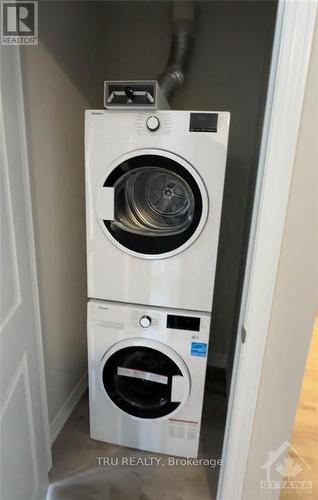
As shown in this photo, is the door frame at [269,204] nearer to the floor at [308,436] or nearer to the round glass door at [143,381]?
the round glass door at [143,381]

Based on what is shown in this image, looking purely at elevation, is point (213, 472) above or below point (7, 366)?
below

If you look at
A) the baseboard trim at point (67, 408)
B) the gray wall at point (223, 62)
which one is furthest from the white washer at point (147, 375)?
the gray wall at point (223, 62)

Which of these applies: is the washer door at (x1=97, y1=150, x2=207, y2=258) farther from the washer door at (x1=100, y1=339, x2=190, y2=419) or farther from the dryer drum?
the washer door at (x1=100, y1=339, x2=190, y2=419)

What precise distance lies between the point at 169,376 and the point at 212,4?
1941 millimetres

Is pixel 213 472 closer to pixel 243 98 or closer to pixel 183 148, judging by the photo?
pixel 183 148

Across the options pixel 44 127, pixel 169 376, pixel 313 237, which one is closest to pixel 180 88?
pixel 44 127

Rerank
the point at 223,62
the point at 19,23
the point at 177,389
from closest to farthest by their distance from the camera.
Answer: the point at 19,23 → the point at 177,389 → the point at 223,62

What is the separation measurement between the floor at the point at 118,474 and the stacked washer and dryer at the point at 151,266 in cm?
7

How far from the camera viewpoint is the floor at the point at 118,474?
150 cm

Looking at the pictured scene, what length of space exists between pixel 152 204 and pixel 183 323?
1.86 feet

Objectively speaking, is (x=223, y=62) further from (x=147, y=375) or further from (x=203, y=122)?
(x=147, y=375)

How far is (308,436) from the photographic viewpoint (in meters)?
1.82

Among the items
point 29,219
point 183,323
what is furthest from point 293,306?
point 29,219

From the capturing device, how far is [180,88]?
6.48 feet
